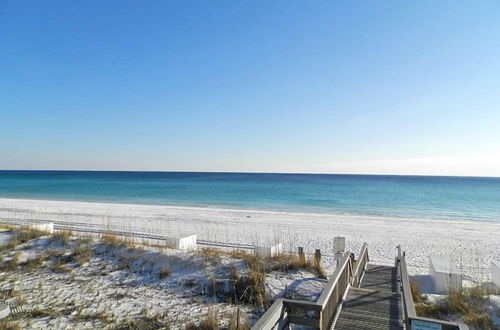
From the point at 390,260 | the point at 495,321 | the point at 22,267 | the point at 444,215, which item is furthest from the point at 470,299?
the point at 444,215

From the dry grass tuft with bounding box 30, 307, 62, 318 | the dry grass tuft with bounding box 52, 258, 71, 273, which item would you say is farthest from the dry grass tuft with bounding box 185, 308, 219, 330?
the dry grass tuft with bounding box 52, 258, 71, 273

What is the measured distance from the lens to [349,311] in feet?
16.7

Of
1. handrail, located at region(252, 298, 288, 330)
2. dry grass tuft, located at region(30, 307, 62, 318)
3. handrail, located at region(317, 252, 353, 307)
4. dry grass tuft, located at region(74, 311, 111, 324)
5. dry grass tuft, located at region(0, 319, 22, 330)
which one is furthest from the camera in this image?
dry grass tuft, located at region(30, 307, 62, 318)

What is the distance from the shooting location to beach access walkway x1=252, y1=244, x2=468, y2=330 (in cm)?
353

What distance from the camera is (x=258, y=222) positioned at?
20.8m

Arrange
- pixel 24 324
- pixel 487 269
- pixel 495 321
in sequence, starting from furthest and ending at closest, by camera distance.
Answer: pixel 487 269
pixel 495 321
pixel 24 324

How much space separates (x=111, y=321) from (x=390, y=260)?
10.1m

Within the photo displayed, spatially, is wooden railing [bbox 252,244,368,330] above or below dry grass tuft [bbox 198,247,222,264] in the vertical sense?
above

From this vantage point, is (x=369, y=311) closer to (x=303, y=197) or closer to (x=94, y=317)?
(x=94, y=317)

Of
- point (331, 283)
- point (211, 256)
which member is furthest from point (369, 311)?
point (211, 256)

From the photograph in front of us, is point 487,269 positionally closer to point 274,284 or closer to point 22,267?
point 274,284

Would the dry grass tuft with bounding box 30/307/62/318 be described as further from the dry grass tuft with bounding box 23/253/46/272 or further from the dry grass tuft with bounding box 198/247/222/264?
the dry grass tuft with bounding box 198/247/222/264

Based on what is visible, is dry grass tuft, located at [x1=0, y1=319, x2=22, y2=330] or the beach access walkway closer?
the beach access walkway

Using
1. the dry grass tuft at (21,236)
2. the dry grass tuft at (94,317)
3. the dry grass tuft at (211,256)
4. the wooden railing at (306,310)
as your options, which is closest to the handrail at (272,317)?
the wooden railing at (306,310)
